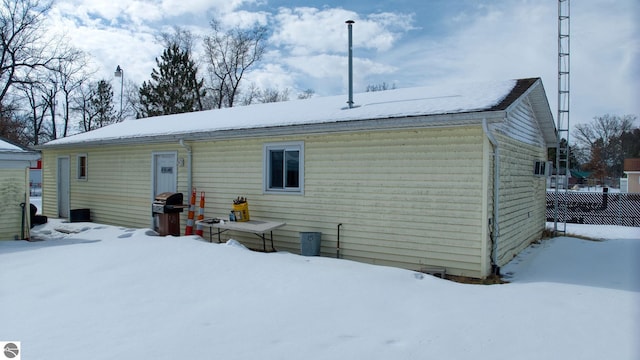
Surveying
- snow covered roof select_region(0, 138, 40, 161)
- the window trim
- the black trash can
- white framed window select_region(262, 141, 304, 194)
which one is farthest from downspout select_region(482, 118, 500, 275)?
the window trim

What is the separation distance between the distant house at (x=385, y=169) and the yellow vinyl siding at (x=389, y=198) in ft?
0.06

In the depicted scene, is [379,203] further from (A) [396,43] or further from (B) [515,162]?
(A) [396,43]

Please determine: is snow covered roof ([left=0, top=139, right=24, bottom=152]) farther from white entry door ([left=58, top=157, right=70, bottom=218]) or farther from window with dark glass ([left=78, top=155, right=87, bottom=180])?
white entry door ([left=58, top=157, right=70, bottom=218])

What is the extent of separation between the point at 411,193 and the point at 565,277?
2.69 metres

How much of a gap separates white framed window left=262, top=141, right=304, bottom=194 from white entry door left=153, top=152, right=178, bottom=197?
309 centimetres

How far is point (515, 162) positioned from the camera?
8828 mm

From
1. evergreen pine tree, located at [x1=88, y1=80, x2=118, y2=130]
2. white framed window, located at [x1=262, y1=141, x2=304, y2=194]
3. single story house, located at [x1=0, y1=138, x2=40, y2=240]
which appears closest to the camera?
white framed window, located at [x1=262, y1=141, x2=304, y2=194]

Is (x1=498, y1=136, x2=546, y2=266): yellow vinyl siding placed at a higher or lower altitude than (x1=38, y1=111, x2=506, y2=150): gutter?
lower

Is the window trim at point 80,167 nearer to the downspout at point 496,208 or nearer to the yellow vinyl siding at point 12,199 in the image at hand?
the yellow vinyl siding at point 12,199

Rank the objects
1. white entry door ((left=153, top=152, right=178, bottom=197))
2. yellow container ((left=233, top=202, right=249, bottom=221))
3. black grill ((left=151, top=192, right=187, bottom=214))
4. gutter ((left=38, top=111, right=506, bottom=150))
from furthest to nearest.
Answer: white entry door ((left=153, top=152, right=178, bottom=197)) < black grill ((left=151, top=192, right=187, bottom=214)) < yellow container ((left=233, top=202, right=249, bottom=221)) < gutter ((left=38, top=111, right=506, bottom=150))

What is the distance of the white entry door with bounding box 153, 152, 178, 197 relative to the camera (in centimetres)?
1116

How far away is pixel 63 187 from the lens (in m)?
14.9

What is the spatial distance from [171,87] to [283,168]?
2500cm

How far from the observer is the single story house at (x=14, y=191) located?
32.3ft
